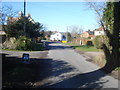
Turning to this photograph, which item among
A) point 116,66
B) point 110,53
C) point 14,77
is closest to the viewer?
point 14,77

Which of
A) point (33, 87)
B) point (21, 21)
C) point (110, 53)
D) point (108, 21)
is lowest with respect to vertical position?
point (33, 87)

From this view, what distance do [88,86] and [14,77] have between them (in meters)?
3.75

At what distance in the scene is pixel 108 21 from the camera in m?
14.5

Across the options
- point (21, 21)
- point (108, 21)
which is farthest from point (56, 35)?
point (108, 21)

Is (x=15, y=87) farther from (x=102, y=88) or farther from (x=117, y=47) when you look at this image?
(x=117, y=47)

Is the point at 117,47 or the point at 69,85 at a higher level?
the point at 117,47

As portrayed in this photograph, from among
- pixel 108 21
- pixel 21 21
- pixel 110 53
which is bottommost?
pixel 110 53

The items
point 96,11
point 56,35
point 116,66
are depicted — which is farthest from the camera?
point 56,35

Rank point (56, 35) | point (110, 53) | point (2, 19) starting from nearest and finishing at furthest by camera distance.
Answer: point (110, 53), point (2, 19), point (56, 35)

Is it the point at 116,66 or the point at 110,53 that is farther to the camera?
the point at 110,53

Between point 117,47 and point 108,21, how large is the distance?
2469 millimetres

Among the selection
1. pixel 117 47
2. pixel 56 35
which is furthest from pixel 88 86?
pixel 56 35

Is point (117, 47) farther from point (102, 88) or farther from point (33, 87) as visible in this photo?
point (33, 87)

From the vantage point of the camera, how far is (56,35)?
124m
